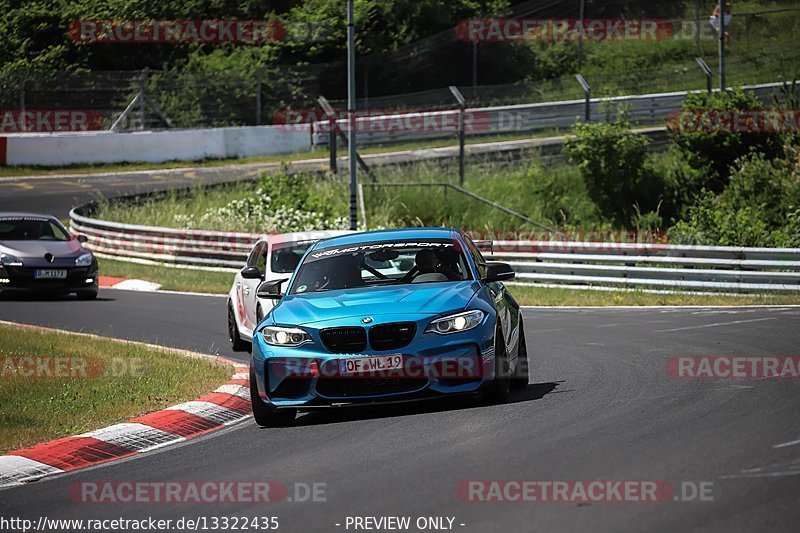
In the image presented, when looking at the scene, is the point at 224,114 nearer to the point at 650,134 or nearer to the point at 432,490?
the point at 650,134

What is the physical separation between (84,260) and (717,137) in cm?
1798

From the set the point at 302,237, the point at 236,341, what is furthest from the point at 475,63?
the point at 236,341

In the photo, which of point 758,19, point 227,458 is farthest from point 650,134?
point 227,458

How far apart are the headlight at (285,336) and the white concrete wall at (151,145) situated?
119 feet

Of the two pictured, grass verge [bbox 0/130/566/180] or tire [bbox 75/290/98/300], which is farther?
grass verge [bbox 0/130/566/180]

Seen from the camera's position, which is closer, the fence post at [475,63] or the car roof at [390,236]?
the car roof at [390,236]

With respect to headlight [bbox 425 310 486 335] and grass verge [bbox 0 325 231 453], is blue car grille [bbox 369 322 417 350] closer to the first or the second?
headlight [bbox 425 310 486 335]

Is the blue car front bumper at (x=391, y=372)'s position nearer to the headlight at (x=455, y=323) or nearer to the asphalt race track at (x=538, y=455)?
the headlight at (x=455, y=323)

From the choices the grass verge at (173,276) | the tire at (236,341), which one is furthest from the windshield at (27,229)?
A: the tire at (236,341)

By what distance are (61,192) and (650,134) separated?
17819mm

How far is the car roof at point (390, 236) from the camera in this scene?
37.8 ft

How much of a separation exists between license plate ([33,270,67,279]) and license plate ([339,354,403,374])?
14202 mm

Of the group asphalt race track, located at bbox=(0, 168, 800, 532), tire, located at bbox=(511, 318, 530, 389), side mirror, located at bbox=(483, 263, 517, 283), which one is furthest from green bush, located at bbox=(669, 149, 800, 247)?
side mirror, located at bbox=(483, 263, 517, 283)

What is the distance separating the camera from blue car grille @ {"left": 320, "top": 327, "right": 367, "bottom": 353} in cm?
984
